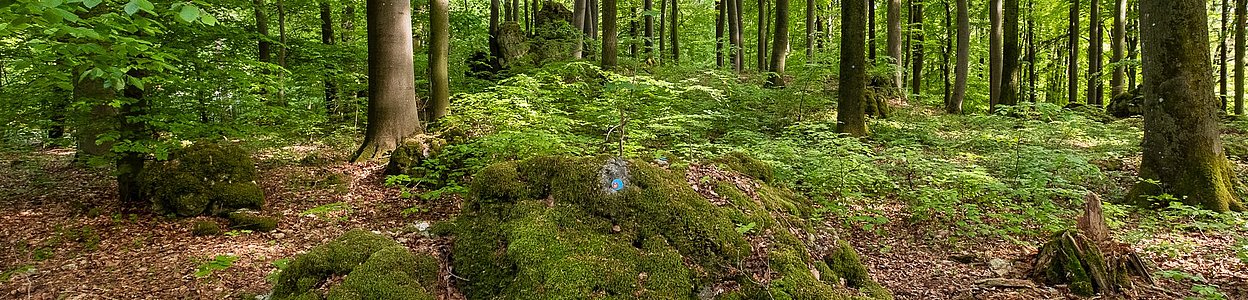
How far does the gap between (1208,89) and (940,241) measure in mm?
3802

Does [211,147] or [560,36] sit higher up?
[560,36]

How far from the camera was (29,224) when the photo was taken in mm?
5816

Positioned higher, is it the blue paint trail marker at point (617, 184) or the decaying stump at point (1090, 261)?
the blue paint trail marker at point (617, 184)

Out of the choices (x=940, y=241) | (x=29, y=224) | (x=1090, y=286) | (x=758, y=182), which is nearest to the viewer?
(x=1090, y=286)

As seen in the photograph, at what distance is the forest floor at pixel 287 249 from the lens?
13.6ft

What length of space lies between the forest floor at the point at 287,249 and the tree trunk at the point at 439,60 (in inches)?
81.0

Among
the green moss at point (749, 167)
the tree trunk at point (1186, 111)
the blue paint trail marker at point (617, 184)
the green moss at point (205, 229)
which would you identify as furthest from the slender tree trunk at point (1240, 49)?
the green moss at point (205, 229)

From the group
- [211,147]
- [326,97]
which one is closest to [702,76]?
[211,147]

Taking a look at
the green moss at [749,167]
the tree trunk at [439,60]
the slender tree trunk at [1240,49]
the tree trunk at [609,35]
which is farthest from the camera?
the slender tree trunk at [1240,49]

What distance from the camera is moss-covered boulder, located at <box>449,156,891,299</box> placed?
278cm

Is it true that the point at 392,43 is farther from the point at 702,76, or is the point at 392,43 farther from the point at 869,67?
the point at 869,67

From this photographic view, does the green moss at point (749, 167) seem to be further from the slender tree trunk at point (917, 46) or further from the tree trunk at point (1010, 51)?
the slender tree trunk at point (917, 46)

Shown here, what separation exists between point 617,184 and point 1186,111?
680 centimetres

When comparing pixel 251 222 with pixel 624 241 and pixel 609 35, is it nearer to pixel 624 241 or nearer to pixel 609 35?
pixel 624 241
